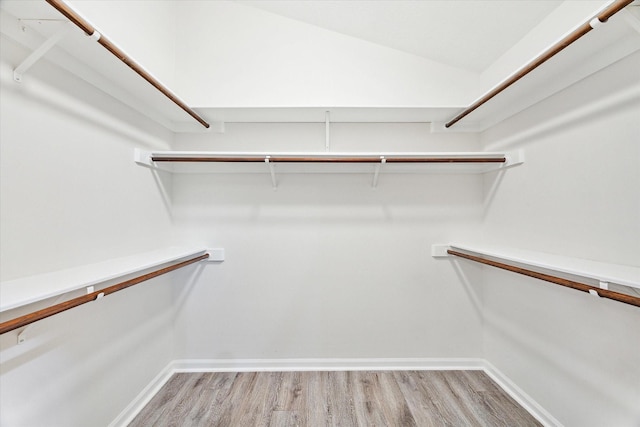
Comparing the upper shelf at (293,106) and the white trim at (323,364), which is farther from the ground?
the upper shelf at (293,106)

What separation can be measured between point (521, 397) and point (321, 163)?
1.95 meters

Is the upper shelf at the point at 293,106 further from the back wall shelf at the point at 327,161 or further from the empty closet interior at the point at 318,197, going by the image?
the back wall shelf at the point at 327,161

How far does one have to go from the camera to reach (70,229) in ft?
4.03

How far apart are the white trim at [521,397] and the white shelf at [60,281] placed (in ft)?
7.40

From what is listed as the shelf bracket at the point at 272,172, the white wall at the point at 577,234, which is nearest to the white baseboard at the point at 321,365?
the white wall at the point at 577,234

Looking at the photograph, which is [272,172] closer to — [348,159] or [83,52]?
[348,159]

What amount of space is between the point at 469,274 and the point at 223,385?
197 cm

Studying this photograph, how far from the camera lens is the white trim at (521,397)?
152 centimetres

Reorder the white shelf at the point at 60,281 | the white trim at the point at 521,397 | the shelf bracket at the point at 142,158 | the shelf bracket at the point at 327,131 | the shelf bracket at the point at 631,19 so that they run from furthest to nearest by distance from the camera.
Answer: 1. the shelf bracket at the point at 327,131
2. the shelf bracket at the point at 142,158
3. the white trim at the point at 521,397
4. the shelf bracket at the point at 631,19
5. the white shelf at the point at 60,281

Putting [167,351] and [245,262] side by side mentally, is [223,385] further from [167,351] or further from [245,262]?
[245,262]

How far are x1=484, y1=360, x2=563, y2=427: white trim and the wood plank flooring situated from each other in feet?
0.12

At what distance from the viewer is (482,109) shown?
1.82 metres

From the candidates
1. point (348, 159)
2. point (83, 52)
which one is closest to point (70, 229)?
point (83, 52)

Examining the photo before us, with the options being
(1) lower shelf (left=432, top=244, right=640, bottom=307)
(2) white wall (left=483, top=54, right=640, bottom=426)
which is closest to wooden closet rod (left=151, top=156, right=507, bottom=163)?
(2) white wall (left=483, top=54, right=640, bottom=426)
